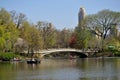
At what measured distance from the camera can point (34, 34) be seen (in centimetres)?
→ 8612

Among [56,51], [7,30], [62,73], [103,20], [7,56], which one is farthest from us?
[103,20]

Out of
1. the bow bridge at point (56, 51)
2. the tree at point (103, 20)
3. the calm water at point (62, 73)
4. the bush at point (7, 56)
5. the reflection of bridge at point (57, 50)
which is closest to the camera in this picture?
the calm water at point (62, 73)

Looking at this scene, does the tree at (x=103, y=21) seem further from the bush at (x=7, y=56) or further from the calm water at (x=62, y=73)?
the calm water at (x=62, y=73)

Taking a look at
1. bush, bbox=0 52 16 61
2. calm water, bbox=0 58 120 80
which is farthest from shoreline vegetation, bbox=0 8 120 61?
calm water, bbox=0 58 120 80

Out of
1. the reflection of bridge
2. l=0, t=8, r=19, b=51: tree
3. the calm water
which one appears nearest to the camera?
the calm water

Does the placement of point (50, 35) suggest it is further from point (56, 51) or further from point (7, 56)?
point (7, 56)

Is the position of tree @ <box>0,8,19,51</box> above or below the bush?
above

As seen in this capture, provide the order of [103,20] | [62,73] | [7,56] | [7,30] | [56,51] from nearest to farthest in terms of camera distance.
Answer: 1. [62,73]
2. [7,56]
3. [7,30]
4. [56,51]
5. [103,20]

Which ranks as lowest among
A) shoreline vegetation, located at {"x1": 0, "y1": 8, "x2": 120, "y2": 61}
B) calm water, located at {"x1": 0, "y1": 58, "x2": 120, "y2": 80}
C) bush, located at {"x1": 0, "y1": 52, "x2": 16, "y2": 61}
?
calm water, located at {"x1": 0, "y1": 58, "x2": 120, "y2": 80}

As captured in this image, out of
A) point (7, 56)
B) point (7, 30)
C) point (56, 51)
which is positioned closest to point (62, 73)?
point (7, 56)

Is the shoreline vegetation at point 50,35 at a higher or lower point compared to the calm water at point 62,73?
higher

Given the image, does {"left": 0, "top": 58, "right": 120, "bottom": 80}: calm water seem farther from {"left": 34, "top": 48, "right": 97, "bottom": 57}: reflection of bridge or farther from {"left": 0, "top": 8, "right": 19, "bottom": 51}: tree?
{"left": 34, "top": 48, "right": 97, "bottom": 57}: reflection of bridge

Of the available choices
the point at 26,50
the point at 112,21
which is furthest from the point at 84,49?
the point at 26,50

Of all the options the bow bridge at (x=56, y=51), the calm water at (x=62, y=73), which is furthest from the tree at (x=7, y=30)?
the calm water at (x=62, y=73)
